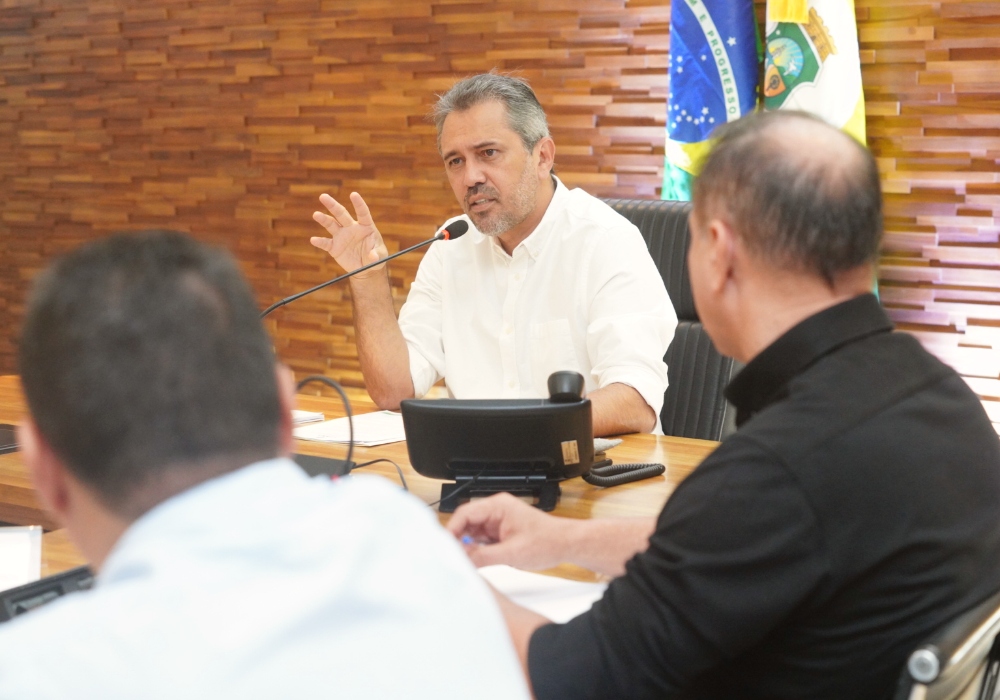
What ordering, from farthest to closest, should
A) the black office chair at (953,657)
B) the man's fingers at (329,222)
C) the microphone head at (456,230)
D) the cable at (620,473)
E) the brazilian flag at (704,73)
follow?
the brazilian flag at (704,73), the man's fingers at (329,222), the microphone head at (456,230), the cable at (620,473), the black office chair at (953,657)

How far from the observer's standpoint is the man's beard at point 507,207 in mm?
2443

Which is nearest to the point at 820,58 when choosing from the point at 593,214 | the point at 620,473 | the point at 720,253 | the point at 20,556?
the point at 593,214

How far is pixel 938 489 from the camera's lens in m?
1.01

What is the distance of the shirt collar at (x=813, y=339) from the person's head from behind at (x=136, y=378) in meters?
0.61

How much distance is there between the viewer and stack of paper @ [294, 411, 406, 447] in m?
2.03

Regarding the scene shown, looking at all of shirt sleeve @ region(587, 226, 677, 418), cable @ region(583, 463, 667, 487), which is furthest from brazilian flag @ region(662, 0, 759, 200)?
cable @ region(583, 463, 667, 487)

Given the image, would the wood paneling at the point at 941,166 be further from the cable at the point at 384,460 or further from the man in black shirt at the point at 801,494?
the man in black shirt at the point at 801,494

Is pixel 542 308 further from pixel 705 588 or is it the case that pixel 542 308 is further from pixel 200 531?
pixel 200 531

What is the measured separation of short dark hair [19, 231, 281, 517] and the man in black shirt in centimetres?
46

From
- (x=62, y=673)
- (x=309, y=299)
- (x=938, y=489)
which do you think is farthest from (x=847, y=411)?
(x=309, y=299)

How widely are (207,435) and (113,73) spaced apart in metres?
4.64

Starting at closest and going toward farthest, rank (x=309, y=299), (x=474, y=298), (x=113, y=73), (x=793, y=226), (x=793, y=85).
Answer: (x=793, y=226), (x=474, y=298), (x=793, y=85), (x=309, y=299), (x=113, y=73)

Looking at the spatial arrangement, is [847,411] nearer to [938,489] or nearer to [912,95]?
[938,489]

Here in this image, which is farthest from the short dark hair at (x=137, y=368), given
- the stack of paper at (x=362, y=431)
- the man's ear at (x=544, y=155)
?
the man's ear at (x=544, y=155)
